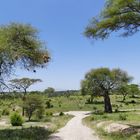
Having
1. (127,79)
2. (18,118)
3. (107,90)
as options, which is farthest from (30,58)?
(127,79)

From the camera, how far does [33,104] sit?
63.8m

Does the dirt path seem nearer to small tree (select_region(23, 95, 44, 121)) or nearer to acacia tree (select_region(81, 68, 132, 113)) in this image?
small tree (select_region(23, 95, 44, 121))

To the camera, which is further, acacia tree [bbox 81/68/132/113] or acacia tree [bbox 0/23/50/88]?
acacia tree [bbox 81/68/132/113]

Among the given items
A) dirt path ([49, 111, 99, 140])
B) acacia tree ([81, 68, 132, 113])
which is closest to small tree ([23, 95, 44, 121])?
dirt path ([49, 111, 99, 140])

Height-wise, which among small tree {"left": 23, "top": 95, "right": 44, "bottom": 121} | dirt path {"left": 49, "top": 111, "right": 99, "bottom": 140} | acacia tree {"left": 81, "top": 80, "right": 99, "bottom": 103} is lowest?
dirt path {"left": 49, "top": 111, "right": 99, "bottom": 140}

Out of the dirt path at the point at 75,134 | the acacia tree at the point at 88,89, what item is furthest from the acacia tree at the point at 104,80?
the dirt path at the point at 75,134

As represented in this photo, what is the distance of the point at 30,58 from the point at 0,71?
4332 mm

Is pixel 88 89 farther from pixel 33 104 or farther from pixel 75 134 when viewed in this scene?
pixel 75 134

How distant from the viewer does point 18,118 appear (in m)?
47.4

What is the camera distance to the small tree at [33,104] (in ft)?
209

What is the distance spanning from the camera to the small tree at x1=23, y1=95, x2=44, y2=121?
63688mm

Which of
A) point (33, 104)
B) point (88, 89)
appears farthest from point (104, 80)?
point (33, 104)

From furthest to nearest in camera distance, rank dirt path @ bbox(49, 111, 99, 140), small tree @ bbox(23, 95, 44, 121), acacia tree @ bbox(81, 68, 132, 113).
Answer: acacia tree @ bbox(81, 68, 132, 113), small tree @ bbox(23, 95, 44, 121), dirt path @ bbox(49, 111, 99, 140)

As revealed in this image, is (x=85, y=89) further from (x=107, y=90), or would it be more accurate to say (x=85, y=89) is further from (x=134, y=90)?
(x=134, y=90)
